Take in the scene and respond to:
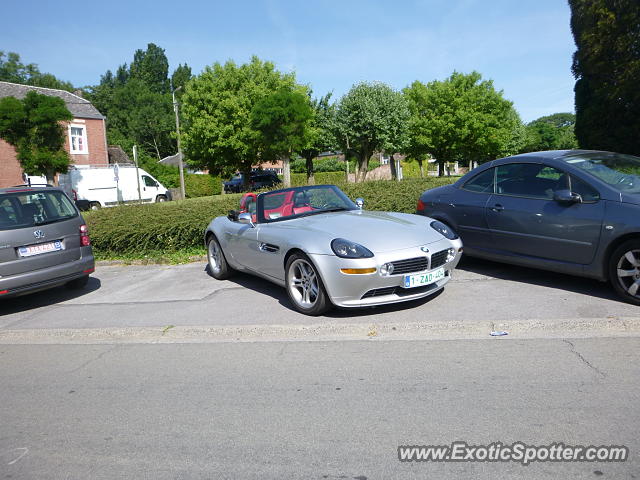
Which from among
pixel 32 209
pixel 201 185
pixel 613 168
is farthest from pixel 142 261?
pixel 201 185

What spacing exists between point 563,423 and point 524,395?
16.2 inches

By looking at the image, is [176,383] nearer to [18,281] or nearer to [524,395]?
[524,395]

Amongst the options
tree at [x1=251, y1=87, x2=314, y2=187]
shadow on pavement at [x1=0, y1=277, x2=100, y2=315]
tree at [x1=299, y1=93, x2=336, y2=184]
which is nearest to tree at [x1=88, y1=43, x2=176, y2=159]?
tree at [x1=299, y1=93, x2=336, y2=184]

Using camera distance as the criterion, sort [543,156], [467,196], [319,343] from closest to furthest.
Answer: [319,343], [543,156], [467,196]

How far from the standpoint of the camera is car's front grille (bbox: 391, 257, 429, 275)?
5.09 m

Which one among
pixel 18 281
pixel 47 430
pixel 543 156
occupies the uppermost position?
pixel 543 156

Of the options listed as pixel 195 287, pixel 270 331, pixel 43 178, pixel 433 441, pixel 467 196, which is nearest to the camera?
pixel 433 441

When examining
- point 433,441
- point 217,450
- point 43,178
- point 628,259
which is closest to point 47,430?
point 217,450

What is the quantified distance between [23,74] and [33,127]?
69100mm

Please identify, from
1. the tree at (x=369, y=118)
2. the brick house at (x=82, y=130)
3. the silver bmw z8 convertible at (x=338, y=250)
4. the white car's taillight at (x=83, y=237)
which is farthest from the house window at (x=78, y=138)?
the silver bmw z8 convertible at (x=338, y=250)

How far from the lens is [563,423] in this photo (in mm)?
A: 3039

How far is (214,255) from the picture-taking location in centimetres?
788

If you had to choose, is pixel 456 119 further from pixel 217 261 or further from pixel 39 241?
pixel 39 241

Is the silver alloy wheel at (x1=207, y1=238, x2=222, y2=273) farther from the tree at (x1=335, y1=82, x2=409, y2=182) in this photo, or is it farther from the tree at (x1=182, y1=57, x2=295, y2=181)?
the tree at (x1=182, y1=57, x2=295, y2=181)
